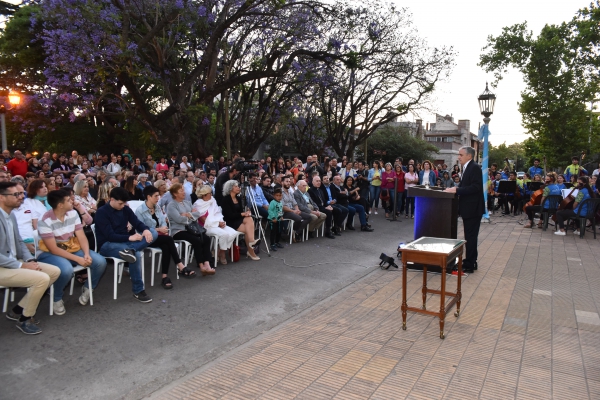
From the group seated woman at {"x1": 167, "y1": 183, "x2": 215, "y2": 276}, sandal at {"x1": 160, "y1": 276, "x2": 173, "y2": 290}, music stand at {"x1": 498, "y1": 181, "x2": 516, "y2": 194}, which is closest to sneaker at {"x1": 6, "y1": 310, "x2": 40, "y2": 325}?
sandal at {"x1": 160, "y1": 276, "x2": 173, "y2": 290}

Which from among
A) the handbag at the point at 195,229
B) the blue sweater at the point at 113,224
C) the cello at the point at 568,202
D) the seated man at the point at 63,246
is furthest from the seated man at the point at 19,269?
the cello at the point at 568,202

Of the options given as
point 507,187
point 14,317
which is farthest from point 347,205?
point 507,187

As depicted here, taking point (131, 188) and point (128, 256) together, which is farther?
point (131, 188)

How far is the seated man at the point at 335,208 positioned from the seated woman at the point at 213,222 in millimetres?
3653

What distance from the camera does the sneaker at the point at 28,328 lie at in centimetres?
403

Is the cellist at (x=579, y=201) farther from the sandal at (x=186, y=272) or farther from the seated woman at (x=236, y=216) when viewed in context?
the sandal at (x=186, y=272)

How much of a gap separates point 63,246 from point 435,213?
17.3ft

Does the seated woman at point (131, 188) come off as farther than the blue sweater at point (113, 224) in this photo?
Yes

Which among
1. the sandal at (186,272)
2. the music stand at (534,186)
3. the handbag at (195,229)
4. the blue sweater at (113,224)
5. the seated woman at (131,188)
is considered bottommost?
the sandal at (186,272)

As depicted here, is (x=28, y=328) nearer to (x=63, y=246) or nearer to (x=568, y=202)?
(x=63, y=246)

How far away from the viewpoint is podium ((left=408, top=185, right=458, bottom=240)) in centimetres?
645

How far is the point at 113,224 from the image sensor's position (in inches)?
210

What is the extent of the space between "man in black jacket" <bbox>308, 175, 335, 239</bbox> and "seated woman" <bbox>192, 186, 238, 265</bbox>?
3178mm

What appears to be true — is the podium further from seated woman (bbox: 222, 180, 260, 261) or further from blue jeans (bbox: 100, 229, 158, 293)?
blue jeans (bbox: 100, 229, 158, 293)
